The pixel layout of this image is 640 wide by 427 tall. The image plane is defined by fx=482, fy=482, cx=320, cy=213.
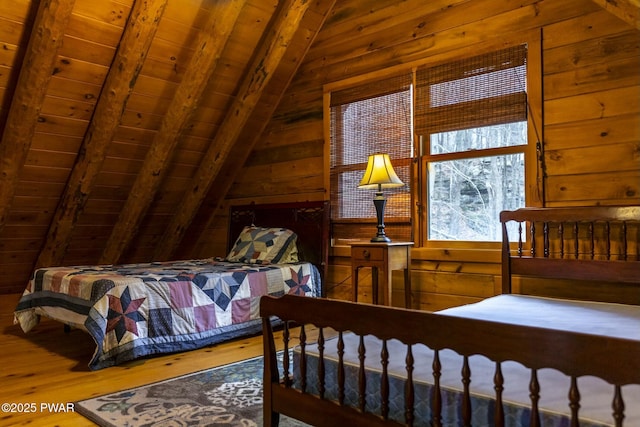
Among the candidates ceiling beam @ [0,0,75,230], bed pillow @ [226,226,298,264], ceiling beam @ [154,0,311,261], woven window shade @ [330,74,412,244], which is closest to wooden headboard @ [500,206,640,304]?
woven window shade @ [330,74,412,244]

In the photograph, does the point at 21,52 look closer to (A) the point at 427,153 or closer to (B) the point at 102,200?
(B) the point at 102,200

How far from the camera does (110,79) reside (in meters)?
3.71

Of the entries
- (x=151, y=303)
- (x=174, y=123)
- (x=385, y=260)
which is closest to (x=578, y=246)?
(x=385, y=260)

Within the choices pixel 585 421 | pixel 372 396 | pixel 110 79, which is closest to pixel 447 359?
pixel 372 396

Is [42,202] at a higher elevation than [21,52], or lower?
lower

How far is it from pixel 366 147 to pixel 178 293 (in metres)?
1.98

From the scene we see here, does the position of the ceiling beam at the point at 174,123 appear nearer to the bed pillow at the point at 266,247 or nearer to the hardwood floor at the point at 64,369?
the bed pillow at the point at 266,247

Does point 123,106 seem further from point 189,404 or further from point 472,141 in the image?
point 472,141

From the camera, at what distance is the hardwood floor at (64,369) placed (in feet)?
7.25

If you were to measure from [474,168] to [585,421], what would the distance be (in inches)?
102

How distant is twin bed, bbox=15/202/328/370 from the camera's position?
287 centimetres

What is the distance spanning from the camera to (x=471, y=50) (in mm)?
3465

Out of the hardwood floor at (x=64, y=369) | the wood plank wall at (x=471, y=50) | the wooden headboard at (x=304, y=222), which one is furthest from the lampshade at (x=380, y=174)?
the hardwood floor at (x=64, y=369)

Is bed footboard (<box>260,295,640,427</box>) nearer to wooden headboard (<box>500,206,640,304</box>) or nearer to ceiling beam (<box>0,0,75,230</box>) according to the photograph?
wooden headboard (<box>500,206,640,304</box>)
